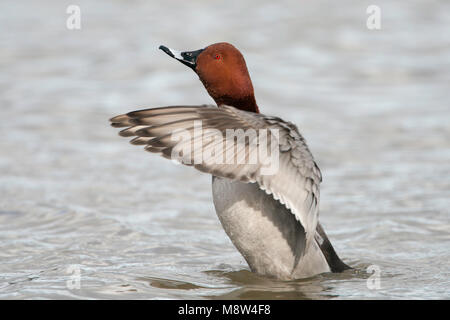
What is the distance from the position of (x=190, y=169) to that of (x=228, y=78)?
3.67 meters

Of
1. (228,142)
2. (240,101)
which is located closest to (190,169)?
(240,101)

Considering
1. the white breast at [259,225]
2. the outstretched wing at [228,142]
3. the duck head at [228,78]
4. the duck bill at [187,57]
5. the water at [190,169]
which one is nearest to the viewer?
the outstretched wing at [228,142]

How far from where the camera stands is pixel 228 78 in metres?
4.74

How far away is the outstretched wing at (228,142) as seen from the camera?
3926mm

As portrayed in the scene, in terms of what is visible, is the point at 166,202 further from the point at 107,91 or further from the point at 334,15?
the point at 334,15

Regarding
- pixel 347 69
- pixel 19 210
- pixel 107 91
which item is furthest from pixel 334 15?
pixel 19 210

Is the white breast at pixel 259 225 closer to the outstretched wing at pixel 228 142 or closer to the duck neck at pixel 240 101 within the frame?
the outstretched wing at pixel 228 142

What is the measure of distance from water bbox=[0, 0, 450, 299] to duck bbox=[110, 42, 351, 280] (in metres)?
0.24

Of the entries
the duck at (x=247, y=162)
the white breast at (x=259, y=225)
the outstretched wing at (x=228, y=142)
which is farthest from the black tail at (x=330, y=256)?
Answer: the outstretched wing at (x=228, y=142)

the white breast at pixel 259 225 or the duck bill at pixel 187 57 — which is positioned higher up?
the duck bill at pixel 187 57

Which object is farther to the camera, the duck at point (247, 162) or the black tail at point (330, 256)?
the black tail at point (330, 256)

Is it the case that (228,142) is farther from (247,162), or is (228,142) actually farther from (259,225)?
(259,225)

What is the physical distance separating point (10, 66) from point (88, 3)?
145 inches

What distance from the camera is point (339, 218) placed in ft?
22.4
